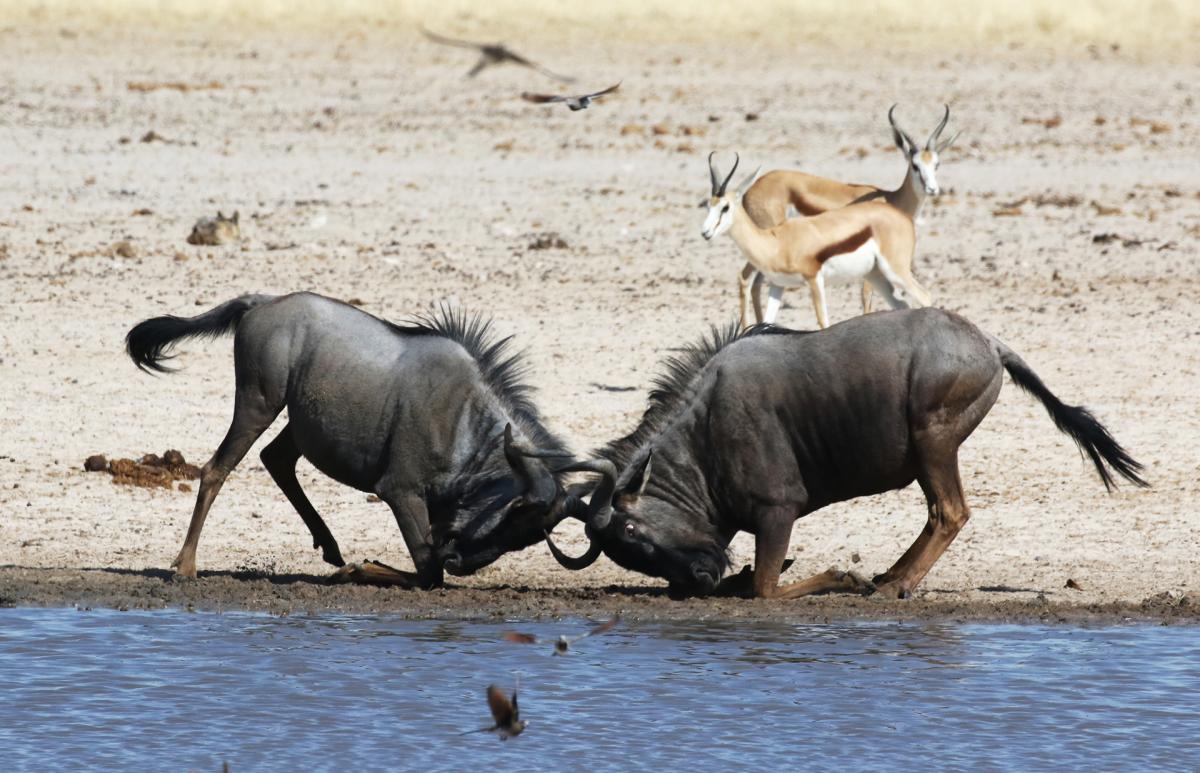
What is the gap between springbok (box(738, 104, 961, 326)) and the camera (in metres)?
16.2

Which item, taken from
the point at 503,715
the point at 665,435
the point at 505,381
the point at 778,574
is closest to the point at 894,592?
the point at 778,574

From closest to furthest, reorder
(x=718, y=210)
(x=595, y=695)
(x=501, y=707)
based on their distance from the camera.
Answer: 1. (x=501, y=707)
2. (x=595, y=695)
3. (x=718, y=210)

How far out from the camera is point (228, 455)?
9219 mm

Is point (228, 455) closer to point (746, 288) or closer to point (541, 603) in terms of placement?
point (541, 603)

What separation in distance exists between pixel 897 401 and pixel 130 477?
4.32 metres

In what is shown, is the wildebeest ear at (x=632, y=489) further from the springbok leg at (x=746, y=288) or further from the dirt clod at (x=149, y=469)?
the springbok leg at (x=746, y=288)

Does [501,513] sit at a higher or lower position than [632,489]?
lower

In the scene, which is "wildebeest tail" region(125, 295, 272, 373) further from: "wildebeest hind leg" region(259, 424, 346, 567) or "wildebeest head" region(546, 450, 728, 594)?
"wildebeest head" region(546, 450, 728, 594)

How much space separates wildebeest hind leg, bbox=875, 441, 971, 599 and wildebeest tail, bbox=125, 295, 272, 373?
3.04m

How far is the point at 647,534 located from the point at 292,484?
5.61 feet

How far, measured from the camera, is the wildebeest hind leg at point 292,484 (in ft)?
31.0

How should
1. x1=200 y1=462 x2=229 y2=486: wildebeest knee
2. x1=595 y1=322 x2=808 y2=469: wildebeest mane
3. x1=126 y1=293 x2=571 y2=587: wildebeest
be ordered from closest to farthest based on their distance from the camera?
x1=126 y1=293 x2=571 y2=587: wildebeest < x1=595 y1=322 x2=808 y2=469: wildebeest mane < x1=200 y1=462 x2=229 y2=486: wildebeest knee


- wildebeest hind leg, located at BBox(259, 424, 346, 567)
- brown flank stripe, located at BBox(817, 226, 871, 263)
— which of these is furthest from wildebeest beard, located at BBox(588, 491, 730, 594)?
brown flank stripe, located at BBox(817, 226, 871, 263)

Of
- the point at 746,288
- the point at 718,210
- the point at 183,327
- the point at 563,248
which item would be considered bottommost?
the point at 183,327
